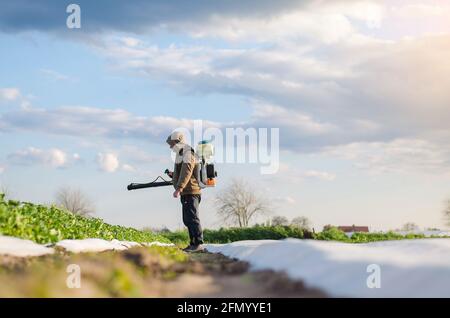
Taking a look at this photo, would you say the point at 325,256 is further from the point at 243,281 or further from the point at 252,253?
the point at 252,253

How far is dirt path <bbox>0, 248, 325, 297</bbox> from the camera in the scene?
192 inches

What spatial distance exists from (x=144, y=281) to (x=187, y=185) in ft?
25.0

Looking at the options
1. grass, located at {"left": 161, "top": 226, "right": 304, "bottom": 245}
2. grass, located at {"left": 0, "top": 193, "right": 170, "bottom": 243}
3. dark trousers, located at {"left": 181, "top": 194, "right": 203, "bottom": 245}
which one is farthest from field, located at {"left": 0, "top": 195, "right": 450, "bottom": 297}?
grass, located at {"left": 161, "top": 226, "right": 304, "bottom": 245}

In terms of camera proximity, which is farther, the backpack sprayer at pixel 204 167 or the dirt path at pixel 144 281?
the backpack sprayer at pixel 204 167

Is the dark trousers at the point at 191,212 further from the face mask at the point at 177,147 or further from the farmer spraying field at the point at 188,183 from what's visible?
the face mask at the point at 177,147

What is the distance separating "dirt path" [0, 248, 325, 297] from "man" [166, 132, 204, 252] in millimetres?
5911

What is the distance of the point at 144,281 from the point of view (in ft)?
20.3

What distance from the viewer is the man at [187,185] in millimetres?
13445

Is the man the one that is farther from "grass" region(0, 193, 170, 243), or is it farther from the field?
the field

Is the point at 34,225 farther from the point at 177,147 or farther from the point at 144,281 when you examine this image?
the point at 144,281

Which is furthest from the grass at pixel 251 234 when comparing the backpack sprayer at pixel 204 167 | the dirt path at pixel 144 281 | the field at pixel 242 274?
the dirt path at pixel 144 281

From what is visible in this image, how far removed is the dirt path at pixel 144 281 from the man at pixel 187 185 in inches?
233

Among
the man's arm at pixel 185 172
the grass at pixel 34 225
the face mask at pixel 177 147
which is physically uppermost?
the face mask at pixel 177 147
